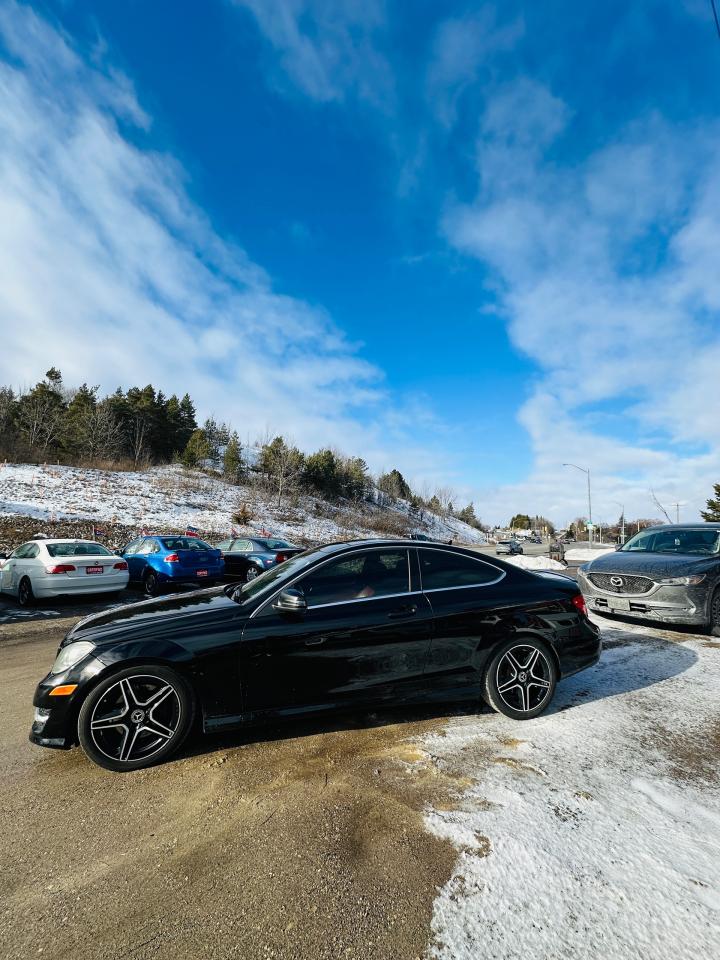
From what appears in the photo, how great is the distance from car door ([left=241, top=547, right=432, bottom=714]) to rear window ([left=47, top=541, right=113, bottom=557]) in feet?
27.0

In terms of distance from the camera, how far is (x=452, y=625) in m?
3.57

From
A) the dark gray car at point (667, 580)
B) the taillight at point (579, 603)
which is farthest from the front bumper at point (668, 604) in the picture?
the taillight at point (579, 603)

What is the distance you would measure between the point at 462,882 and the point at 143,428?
55472 millimetres

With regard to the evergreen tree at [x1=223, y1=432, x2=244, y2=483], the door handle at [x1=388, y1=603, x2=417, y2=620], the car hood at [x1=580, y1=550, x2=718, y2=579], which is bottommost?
the door handle at [x1=388, y1=603, x2=417, y2=620]

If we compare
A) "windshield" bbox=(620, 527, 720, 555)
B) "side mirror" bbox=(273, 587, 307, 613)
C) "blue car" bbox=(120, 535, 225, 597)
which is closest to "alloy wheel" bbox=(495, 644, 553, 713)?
"side mirror" bbox=(273, 587, 307, 613)

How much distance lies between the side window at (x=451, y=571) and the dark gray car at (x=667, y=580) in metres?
3.71

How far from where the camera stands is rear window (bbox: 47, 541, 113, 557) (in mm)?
9461

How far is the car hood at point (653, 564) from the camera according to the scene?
20.6ft

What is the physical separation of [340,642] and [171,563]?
361 inches

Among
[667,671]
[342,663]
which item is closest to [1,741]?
[342,663]

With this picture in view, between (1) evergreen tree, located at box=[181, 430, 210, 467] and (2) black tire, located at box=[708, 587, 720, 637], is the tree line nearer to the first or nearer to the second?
(1) evergreen tree, located at box=[181, 430, 210, 467]

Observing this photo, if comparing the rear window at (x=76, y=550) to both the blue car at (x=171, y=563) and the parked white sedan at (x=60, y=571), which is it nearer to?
the parked white sedan at (x=60, y=571)

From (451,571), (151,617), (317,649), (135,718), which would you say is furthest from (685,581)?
(135,718)

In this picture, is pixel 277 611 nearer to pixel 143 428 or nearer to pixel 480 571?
pixel 480 571
